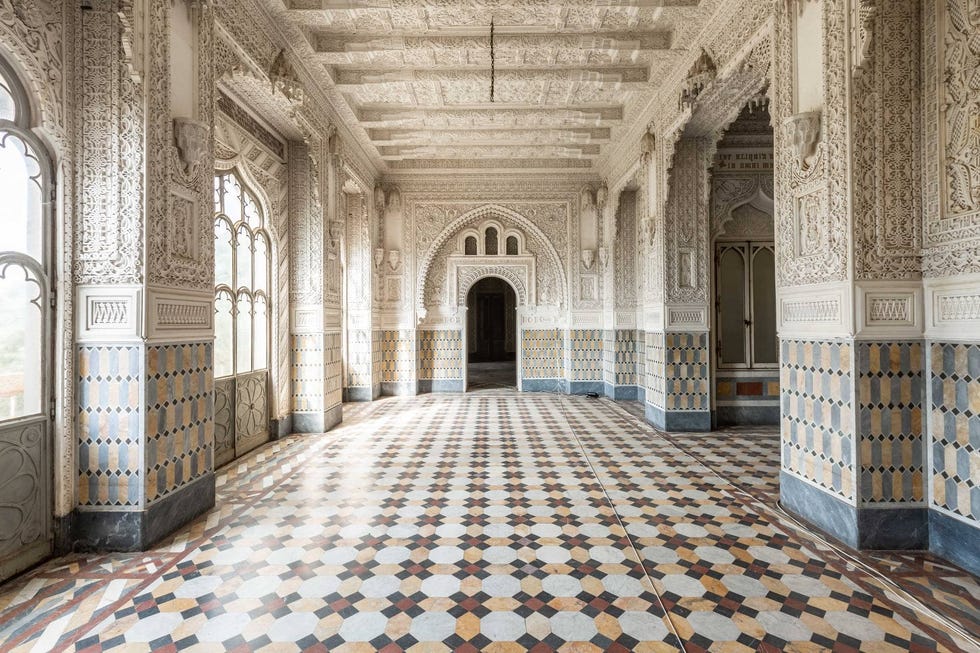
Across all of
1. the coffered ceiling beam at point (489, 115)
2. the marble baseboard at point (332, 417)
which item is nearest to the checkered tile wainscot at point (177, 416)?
the marble baseboard at point (332, 417)

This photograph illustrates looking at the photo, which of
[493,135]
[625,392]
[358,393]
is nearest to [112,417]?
[358,393]

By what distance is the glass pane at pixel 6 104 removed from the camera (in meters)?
2.35

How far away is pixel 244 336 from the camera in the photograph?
4859 mm

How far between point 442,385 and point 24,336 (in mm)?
6850

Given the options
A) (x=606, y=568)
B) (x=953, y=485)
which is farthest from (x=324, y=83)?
(x=953, y=485)

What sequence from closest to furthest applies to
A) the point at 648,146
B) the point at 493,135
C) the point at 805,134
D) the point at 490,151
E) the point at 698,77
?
the point at 805,134
the point at 698,77
the point at 648,146
the point at 493,135
the point at 490,151

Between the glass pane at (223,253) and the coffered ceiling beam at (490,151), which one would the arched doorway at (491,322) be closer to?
the coffered ceiling beam at (490,151)

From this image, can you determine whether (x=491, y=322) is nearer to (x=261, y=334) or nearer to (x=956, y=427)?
(x=261, y=334)

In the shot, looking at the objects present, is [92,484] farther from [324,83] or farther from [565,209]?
[565,209]

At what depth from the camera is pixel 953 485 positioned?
253 cm

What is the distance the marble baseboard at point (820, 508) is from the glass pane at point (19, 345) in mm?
4638

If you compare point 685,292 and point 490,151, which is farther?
point 490,151

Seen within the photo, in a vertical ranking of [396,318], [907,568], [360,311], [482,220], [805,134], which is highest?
[482,220]

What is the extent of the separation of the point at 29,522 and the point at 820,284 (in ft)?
15.6
